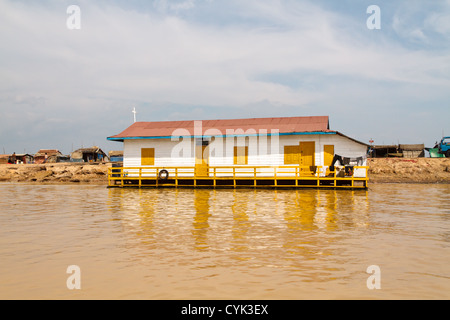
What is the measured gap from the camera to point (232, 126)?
29.0 m

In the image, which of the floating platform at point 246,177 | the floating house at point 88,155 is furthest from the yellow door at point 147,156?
the floating house at point 88,155

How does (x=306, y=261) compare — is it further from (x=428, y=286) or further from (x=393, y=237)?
(x=393, y=237)

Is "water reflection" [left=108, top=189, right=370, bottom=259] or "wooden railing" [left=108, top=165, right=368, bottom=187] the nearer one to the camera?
"water reflection" [left=108, top=189, right=370, bottom=259]

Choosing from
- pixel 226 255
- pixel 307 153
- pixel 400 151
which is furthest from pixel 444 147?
pixel 226 255

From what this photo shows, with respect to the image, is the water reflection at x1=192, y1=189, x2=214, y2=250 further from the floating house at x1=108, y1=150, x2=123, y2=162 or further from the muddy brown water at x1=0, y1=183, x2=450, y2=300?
the floating house at x1=108, y1=150, x2=123, y2=162

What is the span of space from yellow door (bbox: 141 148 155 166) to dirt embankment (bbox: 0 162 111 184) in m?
15.2

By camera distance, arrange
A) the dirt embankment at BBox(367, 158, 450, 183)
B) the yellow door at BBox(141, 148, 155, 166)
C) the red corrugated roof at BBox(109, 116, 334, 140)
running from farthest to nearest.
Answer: the dirt embankment at BBox(367, 158, 450, 183) < the yellow door at BBox(141, 148, 155, 166) < the red corrugated roof at BBox(109, 116, 334, 140)

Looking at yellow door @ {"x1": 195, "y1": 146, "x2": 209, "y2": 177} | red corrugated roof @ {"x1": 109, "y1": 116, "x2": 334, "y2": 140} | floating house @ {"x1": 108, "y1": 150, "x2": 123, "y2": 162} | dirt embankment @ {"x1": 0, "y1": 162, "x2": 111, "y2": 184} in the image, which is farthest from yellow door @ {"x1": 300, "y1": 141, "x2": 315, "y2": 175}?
floating house @ {"x1": 108, "y1": 150, "x2": 123, "y2": 162}

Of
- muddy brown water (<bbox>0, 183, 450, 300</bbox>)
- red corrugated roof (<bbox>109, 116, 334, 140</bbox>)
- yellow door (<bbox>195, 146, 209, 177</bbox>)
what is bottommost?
muddy brown water (<bbox>0, 183, 450, 300</bbox>)

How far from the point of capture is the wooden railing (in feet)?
80.6

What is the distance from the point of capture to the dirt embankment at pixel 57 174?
43.7 m

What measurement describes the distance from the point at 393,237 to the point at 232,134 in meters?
18.3

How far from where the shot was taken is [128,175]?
2922 centimetres
